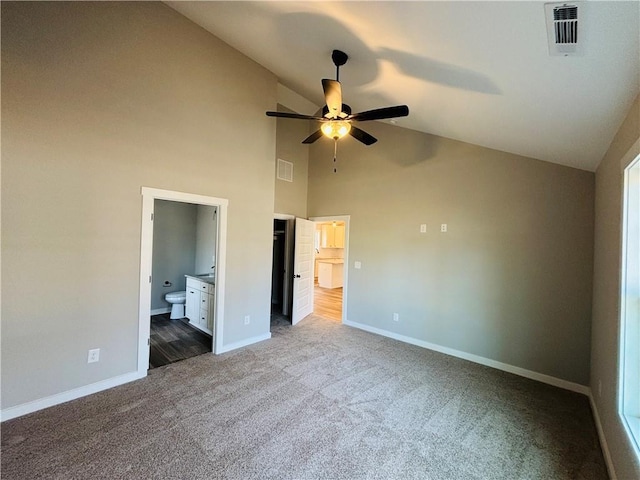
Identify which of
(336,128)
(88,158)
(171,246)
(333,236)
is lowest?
(171,246)

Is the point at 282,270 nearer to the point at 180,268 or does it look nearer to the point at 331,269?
the point at 180,268

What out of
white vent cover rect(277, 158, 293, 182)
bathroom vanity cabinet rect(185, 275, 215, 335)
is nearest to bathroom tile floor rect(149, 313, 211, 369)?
bathroom vanity cabinet rect(185, 275, 215, 335)

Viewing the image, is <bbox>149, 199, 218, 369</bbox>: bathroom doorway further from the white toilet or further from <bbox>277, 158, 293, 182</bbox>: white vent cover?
<bbox>277, 158, 293, 182</bbox>: white vent cover

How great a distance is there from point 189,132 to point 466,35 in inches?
120

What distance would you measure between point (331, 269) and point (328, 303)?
207 centimetres

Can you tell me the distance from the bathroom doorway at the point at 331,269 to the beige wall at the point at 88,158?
104 inches

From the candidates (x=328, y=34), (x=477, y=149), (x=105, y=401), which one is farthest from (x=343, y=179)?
(x=105, y=401)

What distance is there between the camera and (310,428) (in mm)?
2186

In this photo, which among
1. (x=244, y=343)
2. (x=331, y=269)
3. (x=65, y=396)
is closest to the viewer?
(x=65, y=396)

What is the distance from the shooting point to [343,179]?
515cm

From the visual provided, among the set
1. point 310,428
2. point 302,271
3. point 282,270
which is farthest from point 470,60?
point 282,270

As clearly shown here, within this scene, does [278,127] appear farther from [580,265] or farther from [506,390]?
[506,390]

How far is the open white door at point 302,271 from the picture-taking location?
16.2 feet

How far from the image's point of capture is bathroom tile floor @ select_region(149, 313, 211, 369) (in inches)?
136
